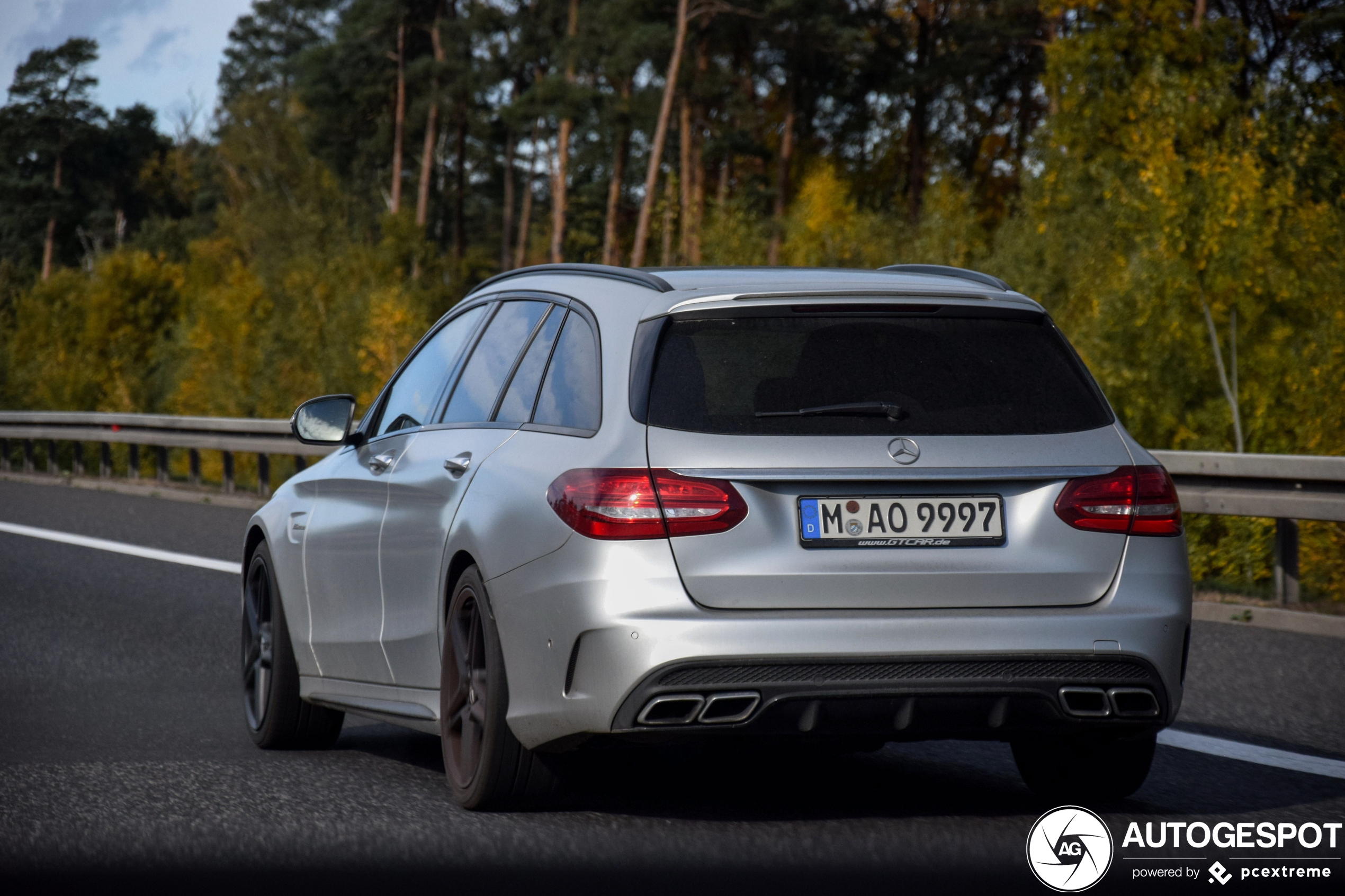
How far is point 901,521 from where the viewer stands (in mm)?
4816

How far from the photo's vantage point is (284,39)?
97.1 meters

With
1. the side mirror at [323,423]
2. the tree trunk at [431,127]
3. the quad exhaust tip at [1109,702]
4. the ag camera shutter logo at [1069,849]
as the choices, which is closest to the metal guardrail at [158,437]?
the side mirror at [323,423]

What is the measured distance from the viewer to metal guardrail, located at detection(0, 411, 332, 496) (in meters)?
20.4

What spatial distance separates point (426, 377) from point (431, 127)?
208 feet

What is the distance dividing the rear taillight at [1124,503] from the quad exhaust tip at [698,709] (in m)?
0.99

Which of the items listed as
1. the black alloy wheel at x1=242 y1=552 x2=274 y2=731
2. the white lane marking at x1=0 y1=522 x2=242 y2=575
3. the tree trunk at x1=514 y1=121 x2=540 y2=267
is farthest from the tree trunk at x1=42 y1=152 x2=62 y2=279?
the black alloy wheel at x1=242 y1=552 x2=274 y2=731

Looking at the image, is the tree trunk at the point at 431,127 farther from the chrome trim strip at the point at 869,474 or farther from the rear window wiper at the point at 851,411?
the chrome trim strip at the point at 869,474

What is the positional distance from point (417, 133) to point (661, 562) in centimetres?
6703

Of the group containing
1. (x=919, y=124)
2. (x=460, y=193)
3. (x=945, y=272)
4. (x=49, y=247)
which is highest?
(x=919, y=124)

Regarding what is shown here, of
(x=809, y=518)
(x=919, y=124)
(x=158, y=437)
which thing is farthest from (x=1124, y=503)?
(x=919, y=124)

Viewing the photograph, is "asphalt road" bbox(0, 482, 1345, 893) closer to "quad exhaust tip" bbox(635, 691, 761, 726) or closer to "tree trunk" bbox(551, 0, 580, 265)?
"quad exhaust tip" bbox(635, 691, 761, 726)

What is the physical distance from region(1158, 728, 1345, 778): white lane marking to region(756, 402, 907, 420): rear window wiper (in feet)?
7.18

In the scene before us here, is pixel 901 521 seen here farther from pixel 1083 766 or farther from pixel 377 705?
pixel 377 705

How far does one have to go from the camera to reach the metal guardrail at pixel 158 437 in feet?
66.8
